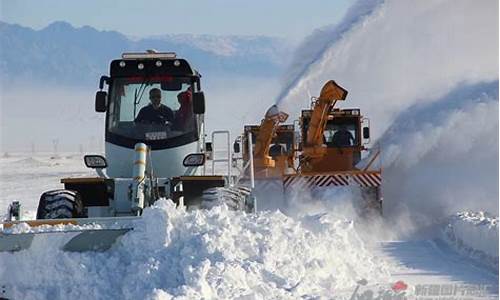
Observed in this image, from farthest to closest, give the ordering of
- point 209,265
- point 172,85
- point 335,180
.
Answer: point 335,180 < point 172,85 < point 209,265

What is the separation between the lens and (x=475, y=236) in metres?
11.8

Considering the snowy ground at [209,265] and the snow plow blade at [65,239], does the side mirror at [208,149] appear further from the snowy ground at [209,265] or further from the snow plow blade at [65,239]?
the snow plow blade at [65,239]

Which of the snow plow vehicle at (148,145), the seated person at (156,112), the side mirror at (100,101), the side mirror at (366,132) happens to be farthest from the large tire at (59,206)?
the side mirror at (366,132)

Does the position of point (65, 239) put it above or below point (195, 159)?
below

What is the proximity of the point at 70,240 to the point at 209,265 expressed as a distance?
1.35 m

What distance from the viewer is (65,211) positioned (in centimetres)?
985

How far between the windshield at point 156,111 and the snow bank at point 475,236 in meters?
3.86

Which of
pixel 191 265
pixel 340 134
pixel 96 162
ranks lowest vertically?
pixel 191 265

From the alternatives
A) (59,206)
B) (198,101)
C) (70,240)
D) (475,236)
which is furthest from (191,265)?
(475,236)

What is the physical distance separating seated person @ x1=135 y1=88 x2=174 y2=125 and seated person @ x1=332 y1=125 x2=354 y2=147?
30.2ft

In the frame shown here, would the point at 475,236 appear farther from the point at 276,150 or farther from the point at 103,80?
the point at 276,150

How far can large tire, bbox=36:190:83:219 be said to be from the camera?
9836mm

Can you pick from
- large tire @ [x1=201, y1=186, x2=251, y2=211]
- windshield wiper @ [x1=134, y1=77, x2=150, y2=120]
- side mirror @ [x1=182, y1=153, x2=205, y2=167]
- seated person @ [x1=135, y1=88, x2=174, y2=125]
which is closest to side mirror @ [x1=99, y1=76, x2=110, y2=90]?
windshield wiper @ [x1=134, y1=77, x2=150, y2=120]

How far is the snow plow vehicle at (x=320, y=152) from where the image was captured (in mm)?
16750
